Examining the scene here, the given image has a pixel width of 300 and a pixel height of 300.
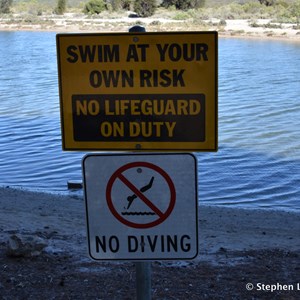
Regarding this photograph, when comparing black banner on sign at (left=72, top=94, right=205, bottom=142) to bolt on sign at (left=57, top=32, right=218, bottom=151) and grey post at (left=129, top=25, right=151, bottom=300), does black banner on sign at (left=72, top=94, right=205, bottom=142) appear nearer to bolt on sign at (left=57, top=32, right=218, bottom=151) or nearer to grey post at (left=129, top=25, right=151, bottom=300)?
bolt on sign at (left=57, top=32, right=218, bottom=151)

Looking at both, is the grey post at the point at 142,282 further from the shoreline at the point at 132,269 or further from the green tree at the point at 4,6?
the green tree at the point at 4,6

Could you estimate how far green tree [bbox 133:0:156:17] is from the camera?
77.2 metres

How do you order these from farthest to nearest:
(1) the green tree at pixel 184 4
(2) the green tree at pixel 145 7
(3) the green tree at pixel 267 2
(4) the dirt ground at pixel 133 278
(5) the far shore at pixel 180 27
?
(1) the green tree at pixel 184 4
(3) the green tree at pixel 267 2
(2) the green tree at pixel 145 7
(5) the far shore at pixel 180 27
(4) the dirt ground at pixel 133 278

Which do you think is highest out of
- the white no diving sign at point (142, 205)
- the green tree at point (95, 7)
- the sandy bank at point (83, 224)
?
the white no diving sign at point (142, 205)

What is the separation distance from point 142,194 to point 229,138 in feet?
46.8

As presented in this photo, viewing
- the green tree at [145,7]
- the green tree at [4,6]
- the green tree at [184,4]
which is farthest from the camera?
the green tree at [4,6]

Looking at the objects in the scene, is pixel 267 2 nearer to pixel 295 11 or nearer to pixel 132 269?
pixel 295 11

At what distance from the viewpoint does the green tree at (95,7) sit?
282ft

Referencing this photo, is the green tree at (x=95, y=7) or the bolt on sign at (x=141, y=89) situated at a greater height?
the bolt on sign at (x=141, y=89)

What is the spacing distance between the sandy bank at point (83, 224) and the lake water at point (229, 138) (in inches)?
46.0

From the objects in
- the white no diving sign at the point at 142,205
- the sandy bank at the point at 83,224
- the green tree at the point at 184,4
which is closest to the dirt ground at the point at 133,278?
the sandy bank at the point at 83,224

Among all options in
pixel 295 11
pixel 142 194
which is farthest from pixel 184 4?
pixel 142 194

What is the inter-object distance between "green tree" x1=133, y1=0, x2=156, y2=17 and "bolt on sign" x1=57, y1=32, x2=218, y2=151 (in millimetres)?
75406

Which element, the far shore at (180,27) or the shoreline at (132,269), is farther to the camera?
the far shore at (180,27)
